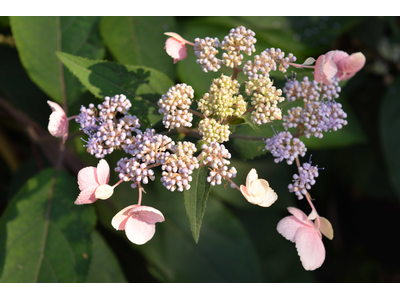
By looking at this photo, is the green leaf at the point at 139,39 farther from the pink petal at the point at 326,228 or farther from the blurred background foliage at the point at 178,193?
the pink petal at the point at 326,228

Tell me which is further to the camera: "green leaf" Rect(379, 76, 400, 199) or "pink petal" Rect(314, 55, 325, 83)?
"green leaf" Rect(379, 76, 400, 199)

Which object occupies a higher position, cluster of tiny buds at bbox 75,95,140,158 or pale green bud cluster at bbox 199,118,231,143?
pale green bud cluster at bbox 199,118,231,143

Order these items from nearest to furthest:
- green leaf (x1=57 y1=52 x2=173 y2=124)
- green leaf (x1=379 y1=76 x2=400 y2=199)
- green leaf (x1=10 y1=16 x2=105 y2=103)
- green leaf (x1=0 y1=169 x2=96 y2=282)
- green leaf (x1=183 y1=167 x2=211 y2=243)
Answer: green leaf (x1=183 y1=167 x2=211 y2=243), green leaf (x1=57 y1=52 x2=173 y2=124), green leaf (x1=0 y1=169 x2=96 y2=282), green leaf (x1=10 y1=16 x2=105 y2=103), green leaf (x1=379 y1=76 x2=400 y2=199)

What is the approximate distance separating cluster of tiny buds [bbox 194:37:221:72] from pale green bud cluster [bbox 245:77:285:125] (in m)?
0.11

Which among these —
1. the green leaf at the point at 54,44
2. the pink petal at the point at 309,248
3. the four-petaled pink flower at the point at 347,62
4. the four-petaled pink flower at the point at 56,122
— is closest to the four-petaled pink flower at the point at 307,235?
the pink petal at the point at 309,248

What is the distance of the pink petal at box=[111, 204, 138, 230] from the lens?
0.82m

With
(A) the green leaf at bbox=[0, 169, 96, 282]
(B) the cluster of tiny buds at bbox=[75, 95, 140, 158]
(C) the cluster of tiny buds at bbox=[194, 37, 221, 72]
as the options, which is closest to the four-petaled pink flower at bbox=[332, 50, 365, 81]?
(C) the cluster of tiny buds at bbox=[194, 37, 221, 72]

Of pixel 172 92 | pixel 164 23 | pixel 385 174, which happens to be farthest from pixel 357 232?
pixel 172 92

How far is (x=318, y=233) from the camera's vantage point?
891mm

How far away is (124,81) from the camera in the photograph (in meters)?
1.04

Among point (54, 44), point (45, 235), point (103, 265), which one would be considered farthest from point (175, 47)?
point (103, 265)

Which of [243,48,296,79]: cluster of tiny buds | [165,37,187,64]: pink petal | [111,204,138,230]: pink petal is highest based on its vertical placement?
[243,48,296,79]: cluster of tiny buds

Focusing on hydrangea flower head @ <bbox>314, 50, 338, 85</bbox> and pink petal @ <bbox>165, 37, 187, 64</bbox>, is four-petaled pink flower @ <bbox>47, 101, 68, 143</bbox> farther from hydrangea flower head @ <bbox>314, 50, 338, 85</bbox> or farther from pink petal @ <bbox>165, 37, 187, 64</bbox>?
hydrangea flower head @ <bbox>314, 50, 338, 85</bbox>

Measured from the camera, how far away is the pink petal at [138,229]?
839 mm
